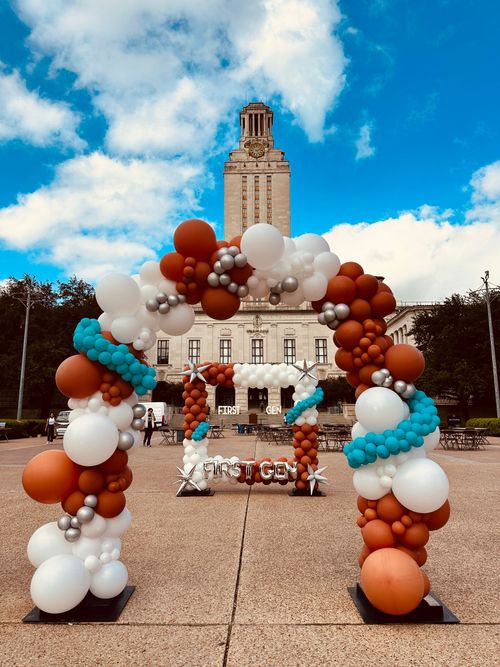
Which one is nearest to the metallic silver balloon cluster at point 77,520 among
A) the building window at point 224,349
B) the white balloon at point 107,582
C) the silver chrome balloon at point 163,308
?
the white balloon at point 107,582

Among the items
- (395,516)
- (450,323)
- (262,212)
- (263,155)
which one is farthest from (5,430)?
(263,155)

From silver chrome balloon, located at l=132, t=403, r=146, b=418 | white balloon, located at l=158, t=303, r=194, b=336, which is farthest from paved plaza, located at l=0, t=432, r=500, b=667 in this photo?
white balloon, located at l=158, t=303, r=194, b=336

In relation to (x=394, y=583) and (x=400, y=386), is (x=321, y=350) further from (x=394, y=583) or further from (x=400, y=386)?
(x=394, y=583)

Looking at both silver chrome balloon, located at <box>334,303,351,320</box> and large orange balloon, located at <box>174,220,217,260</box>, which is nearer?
silver chrome balloon, located at <box>334,303,351,320</box>

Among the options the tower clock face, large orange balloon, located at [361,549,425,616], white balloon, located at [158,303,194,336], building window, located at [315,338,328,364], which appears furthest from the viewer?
the tower clock face

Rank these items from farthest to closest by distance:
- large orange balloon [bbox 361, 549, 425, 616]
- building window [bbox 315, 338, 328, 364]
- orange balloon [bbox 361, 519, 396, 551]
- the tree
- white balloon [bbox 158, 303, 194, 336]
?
building window [bbox 315, 338, 328, 364] < the tree < white balloon [bbox 158, 303, 194, 336] < orange balloon [bbox 361, 519, 396, 551] < large orange balloon [bbox 361, 549, 425, 616]

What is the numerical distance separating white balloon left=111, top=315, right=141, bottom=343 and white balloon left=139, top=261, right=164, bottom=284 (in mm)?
497

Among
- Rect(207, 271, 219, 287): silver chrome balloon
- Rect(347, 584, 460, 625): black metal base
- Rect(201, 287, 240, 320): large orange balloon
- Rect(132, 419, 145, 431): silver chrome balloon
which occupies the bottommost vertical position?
Rect(347, 584, 460, 625): black metal base

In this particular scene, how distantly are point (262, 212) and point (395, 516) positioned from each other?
240ft

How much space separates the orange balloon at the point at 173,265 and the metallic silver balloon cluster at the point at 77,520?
6.99 feet

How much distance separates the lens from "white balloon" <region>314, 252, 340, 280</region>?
4.28 m

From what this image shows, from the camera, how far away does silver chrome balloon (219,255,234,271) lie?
13.9 ft

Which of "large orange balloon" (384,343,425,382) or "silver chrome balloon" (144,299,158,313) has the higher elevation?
"silver chrome balloon" (144,299,158,313)

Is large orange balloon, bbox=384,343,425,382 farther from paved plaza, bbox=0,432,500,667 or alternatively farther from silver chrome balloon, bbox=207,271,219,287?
paved plaza, bbox=0,432,500,667
